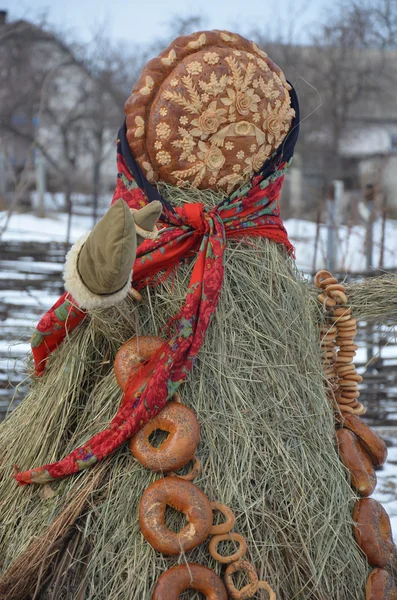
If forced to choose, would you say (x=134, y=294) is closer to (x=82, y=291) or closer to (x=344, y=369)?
(x=82, y=291)

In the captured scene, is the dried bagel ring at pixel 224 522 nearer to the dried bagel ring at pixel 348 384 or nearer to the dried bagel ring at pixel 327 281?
the dried bagel ring at pixel 348 384

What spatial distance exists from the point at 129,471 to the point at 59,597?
11.0 inches

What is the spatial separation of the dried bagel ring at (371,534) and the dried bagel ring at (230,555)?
33 cm

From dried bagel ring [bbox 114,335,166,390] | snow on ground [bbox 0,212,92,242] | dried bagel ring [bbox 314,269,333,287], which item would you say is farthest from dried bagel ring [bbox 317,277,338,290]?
snow on ground [bbox 0,212,92,242]

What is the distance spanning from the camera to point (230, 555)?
55.4 inches

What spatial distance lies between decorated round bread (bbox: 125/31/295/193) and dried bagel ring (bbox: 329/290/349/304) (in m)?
0.39

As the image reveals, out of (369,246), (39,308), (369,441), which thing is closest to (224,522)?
(369,441)

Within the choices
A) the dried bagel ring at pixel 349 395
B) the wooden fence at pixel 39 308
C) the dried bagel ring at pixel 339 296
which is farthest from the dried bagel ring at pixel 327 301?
the wooden fence at pixel 39 308

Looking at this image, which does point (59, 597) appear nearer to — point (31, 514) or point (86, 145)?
point (31, 514)

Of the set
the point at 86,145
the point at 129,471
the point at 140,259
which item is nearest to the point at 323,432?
the point at 129,471

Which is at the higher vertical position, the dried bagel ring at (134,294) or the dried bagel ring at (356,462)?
the dried bagel ring at (134,294)

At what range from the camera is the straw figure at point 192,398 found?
1.39 m

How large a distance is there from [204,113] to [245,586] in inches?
40.6

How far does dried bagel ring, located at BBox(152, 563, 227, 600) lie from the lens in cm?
133
